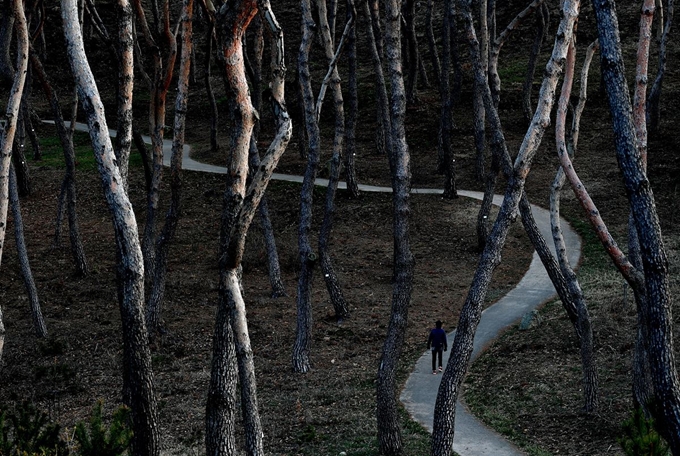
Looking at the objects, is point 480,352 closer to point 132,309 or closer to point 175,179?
point 175,179

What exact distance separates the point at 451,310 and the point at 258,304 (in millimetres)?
4586

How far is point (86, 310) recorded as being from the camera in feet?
63.6

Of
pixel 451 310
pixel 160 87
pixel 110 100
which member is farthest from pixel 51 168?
pixel 451 310

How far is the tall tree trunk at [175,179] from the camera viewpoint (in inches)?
642

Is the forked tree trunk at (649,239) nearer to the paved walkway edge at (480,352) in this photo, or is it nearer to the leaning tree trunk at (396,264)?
the leaning tree trunk at (396,264)

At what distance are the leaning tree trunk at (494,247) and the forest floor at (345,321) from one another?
5.79 ft

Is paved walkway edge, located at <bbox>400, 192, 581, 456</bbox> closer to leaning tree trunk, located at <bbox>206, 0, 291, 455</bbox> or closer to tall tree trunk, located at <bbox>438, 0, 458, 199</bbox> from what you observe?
tall tree trunk, located at <bbox>438, 0, 458, 199</bbox>

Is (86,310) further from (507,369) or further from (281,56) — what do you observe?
(281,56)

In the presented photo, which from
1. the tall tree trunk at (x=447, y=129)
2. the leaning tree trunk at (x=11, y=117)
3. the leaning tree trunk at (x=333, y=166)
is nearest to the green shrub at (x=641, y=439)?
the leaning tree trunk at (x=11, y=117)

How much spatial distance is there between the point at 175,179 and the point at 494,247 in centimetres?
897

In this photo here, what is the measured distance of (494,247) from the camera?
10070mm

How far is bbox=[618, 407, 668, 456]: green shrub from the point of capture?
5.95 m

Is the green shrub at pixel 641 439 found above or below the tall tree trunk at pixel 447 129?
below

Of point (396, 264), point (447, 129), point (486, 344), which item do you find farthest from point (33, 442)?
point (447, 129)
